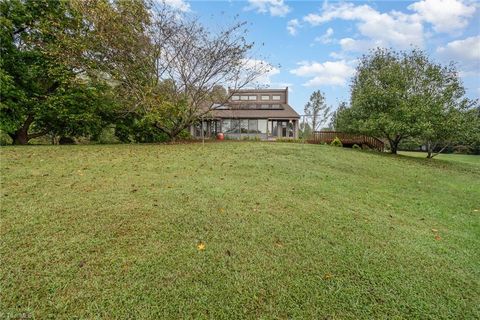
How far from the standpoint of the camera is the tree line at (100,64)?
10.1m

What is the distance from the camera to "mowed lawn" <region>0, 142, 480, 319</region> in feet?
6.55

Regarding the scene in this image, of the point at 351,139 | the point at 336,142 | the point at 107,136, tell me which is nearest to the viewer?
the point at 107,136

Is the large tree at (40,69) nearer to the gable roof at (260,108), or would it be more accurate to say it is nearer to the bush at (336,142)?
the gable roof at (260,108)

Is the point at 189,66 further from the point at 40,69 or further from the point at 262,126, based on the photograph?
the point at 262,126

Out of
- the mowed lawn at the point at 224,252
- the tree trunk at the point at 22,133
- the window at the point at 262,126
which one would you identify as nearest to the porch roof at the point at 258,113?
the window at the point at 262,126

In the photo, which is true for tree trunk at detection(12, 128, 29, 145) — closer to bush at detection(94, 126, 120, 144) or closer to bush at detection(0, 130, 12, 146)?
bush at detection(0, 130, 12, 146)

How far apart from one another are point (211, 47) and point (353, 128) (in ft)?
33.8

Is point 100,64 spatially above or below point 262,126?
above

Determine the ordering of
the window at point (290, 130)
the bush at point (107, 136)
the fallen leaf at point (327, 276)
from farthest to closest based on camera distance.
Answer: the window at point (290, 130) < the bush at point (107, 136) < the fallen leaf at point (327, 276)

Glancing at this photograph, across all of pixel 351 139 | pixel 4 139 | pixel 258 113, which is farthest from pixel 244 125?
pixel 4 139

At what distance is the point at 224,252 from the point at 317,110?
40295mm

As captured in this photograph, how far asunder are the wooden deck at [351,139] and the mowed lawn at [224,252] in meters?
14.5

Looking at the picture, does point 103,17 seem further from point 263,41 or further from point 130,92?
point 263,41

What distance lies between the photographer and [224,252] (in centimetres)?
265
